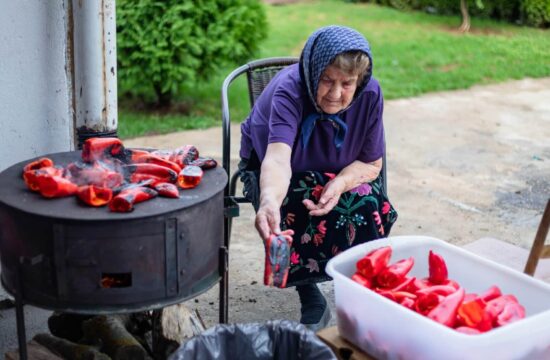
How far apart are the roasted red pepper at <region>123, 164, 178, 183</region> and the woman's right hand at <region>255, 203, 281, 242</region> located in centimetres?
32

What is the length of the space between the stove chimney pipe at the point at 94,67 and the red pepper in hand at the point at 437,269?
1.50 meters

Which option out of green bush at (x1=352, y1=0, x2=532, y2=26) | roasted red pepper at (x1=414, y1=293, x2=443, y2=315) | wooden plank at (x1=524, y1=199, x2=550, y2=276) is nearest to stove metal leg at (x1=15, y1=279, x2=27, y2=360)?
roasted red pepper at (x1=414, y1=293, x2=443, y2=315)

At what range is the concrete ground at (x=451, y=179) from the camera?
12.0 feet

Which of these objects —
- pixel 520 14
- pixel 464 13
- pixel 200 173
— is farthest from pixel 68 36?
pixel 520 14

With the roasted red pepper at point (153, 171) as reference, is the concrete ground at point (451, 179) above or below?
below

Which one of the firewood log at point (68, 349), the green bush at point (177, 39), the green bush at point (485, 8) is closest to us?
the firewood log at point (68, 349)

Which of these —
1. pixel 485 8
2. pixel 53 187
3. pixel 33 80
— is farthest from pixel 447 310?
pixel 485 8

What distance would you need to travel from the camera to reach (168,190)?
226 centimetres

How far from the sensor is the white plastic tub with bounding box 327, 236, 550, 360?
2059mm

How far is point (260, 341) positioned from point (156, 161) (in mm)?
715

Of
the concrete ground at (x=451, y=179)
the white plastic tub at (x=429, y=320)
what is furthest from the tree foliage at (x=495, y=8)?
the white plastic tub at (x=429, y=320)

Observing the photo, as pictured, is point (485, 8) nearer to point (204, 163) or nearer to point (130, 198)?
point (204, 163)

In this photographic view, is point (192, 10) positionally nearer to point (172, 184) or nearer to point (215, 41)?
point (215, 41)

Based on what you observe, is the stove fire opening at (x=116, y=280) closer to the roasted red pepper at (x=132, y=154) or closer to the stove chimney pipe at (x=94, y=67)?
the roasted red pepper at (x=132, y=154)
